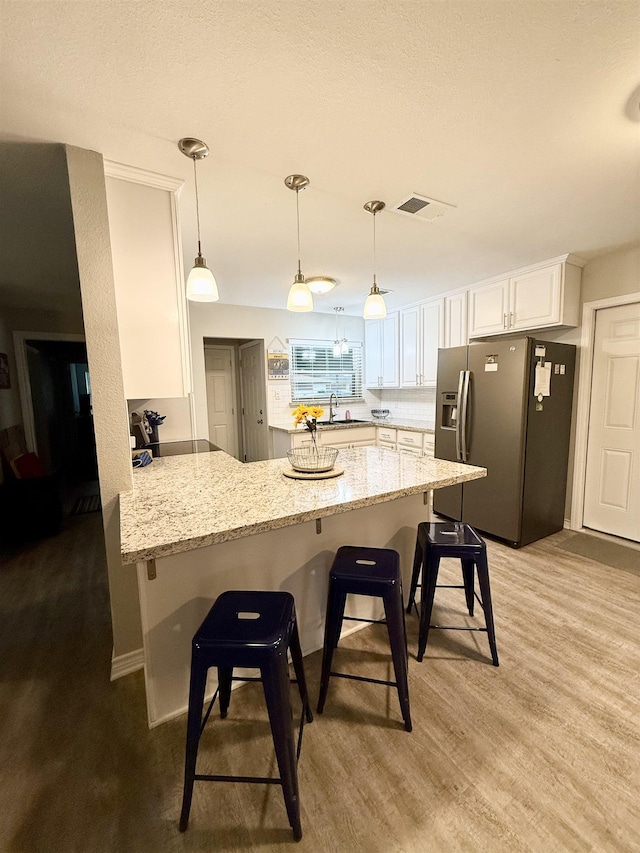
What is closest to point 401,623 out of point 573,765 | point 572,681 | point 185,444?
point 573,765

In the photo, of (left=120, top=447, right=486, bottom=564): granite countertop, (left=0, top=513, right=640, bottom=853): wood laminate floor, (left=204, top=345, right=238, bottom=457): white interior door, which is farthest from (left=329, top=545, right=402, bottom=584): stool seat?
(left=204, top=345, right=238, bottom=457): white interior door

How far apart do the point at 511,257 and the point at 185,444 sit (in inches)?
131

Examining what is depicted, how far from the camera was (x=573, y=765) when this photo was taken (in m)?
1.28

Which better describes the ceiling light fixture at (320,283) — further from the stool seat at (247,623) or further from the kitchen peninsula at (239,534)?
the stool seat at (247,623)

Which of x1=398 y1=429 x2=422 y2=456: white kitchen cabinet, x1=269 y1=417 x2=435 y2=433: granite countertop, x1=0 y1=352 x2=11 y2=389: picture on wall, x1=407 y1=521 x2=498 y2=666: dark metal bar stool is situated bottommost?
x1=407 y1=521 x2=498 y2=666: dark metal bar stool

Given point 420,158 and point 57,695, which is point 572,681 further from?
point 420,158

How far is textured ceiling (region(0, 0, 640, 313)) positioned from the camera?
104cm

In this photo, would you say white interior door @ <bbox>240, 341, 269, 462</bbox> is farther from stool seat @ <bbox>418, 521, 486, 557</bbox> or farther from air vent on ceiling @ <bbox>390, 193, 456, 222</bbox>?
stool seat @ <bbox>418, 521, 486, 557</bbox>

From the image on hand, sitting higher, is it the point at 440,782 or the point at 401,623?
the point at 401,623

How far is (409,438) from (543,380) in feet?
5.53

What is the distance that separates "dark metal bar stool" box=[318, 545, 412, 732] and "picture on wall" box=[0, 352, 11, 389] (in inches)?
165

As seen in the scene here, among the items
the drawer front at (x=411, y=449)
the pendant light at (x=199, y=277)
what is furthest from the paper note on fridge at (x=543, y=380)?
the pendant light at (x=199, y=277)

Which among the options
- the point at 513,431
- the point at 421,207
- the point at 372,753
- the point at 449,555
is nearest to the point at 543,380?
the point at 513,431

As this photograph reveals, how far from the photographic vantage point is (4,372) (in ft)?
12.4
